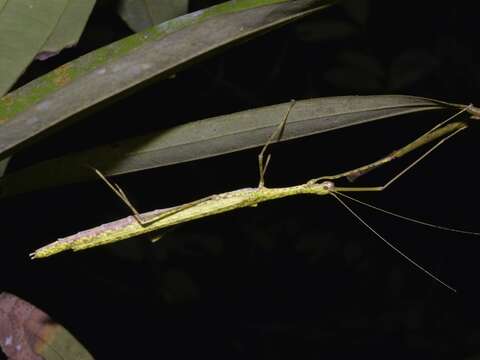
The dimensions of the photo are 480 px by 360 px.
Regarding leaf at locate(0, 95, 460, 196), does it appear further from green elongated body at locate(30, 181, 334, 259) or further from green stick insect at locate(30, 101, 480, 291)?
green elongated body at locate(30, 181, 334, 259)

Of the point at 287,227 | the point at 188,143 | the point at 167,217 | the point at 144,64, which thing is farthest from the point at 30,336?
the point at 287,227

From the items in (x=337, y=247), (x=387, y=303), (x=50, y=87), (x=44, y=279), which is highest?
(x=50, y=87)

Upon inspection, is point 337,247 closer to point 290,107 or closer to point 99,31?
point 99,31

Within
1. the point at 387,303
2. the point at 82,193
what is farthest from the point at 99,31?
the point at 387,303

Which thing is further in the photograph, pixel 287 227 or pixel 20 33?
pixel 287 227

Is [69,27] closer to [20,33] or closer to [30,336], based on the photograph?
[20,33]

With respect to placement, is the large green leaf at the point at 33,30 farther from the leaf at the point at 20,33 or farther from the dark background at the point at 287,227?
the dark background at the point at 287,227
